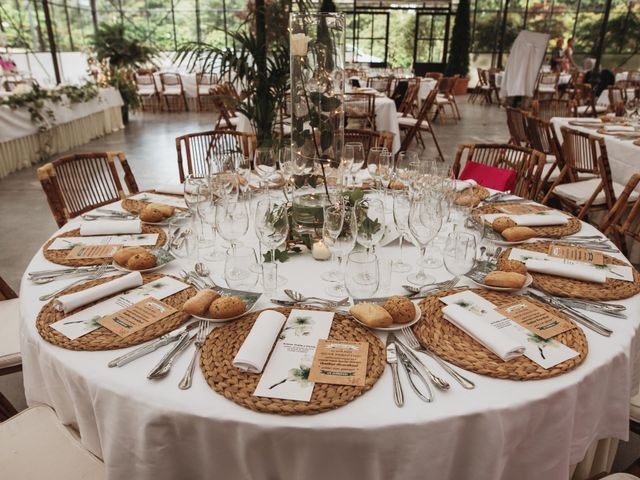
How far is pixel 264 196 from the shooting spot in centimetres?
166

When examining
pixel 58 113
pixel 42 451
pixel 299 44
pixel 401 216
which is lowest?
pixel 42 451

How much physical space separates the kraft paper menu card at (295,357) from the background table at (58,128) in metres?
5.96

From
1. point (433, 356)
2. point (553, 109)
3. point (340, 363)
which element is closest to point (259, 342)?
point (340, 363)

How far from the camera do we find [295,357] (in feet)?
3.64

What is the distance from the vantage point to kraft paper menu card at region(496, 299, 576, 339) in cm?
120

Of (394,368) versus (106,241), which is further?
(106,241)

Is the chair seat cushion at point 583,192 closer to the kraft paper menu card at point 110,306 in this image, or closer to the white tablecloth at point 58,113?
the kraft paper menu card at point 110,306

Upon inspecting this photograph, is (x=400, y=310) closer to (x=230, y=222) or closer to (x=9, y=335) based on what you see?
(x=230, y=222)

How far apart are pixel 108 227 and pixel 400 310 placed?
118 centimetres

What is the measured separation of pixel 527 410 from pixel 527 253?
758mm

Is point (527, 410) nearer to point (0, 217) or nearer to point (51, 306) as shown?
point (51, 306)

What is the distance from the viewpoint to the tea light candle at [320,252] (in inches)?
62.9

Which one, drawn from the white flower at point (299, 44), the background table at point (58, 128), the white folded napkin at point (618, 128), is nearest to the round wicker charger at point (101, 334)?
the white flower at point (299, 44)

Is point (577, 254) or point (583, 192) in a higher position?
point (577, 254)
